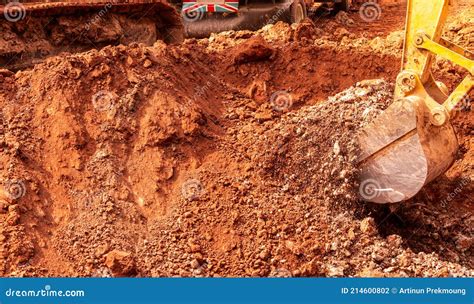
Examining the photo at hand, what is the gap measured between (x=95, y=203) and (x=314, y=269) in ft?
5.89

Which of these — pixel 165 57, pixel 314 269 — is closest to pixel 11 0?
pixel 165 57

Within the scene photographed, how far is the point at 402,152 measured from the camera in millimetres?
6715

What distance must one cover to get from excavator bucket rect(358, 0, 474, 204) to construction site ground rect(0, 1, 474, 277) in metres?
0.16

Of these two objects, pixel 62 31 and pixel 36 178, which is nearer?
pixel 36 178

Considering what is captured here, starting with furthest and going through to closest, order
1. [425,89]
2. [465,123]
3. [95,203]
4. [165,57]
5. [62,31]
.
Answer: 1. [62,31]
2. [465,123]
3. [165,57]
4. [425,89]
5. [95,203]

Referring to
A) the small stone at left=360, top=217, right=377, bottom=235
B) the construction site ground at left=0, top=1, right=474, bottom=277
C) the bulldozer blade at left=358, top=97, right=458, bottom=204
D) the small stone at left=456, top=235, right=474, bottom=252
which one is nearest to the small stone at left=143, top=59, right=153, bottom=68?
the construction site ground at left=0, top=1, right=474, bottom=277

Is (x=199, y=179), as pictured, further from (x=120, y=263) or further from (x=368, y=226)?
(x=368, y=226)

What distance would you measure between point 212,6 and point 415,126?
550 cm

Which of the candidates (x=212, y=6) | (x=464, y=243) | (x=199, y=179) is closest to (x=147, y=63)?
(x=199, y=179)

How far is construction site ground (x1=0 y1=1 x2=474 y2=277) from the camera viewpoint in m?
6.02

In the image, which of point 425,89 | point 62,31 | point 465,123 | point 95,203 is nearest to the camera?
point 95,203

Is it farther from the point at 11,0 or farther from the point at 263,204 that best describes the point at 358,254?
the point at 11,0

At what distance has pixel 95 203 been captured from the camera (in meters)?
6.37

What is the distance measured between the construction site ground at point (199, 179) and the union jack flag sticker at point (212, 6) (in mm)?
3322
